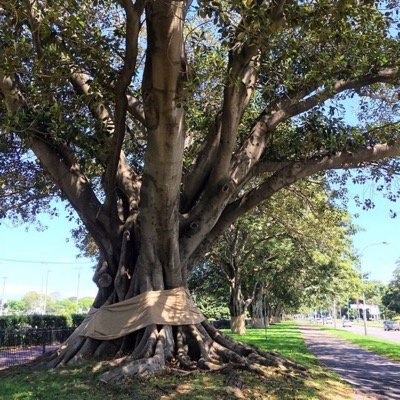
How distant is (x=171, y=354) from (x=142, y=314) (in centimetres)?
97

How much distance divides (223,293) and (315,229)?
26.0m

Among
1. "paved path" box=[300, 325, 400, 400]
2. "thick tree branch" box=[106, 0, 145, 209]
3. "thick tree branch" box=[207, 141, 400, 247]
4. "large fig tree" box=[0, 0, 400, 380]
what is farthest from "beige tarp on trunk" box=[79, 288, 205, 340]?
"paved path" box=[300, 325, 400, 400]

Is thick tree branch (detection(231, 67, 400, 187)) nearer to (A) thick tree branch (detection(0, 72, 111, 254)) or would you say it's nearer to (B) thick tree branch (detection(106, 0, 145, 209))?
(B) thick tree branch (detection(106, 0, 145, 209))

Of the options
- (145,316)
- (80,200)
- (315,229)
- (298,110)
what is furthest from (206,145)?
(315,229)

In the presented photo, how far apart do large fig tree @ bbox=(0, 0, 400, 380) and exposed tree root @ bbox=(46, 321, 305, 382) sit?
0.03 metres

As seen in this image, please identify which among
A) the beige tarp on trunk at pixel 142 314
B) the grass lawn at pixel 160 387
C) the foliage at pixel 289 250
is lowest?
the grass lawn at pixel 160 387

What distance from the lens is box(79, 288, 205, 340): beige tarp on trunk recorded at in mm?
9398

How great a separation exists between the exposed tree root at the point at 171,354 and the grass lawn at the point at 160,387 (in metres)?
0.28

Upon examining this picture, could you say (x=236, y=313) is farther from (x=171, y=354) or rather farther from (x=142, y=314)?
(x=171, y=354)

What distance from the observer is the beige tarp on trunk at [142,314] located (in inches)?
370

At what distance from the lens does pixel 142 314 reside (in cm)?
941

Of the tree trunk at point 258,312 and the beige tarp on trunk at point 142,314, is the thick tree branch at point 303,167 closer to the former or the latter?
the beige tarp on trunk at point 142,314

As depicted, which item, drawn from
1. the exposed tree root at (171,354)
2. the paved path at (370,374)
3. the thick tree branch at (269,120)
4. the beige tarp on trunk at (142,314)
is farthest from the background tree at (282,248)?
the beige tarp on trunk at (142,314)

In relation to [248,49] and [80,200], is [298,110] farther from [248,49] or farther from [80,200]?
[80,200]
